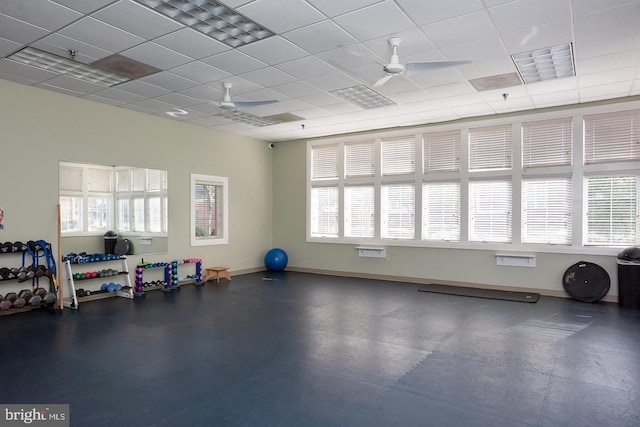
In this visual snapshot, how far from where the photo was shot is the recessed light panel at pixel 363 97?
6.07 m

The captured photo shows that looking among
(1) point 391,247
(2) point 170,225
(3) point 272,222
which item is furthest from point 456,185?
(2) point 170,225

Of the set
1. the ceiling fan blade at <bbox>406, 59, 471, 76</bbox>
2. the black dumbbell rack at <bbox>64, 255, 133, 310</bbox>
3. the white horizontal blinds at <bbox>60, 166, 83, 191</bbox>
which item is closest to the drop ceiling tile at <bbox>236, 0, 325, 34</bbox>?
the ceiling fan blade at <bbox>406, 59, 471, 76</bbox>

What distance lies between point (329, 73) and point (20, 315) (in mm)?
5279

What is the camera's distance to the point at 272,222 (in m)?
10.3

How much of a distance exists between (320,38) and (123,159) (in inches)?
173

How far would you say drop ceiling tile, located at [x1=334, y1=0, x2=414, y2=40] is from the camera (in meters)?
3.68

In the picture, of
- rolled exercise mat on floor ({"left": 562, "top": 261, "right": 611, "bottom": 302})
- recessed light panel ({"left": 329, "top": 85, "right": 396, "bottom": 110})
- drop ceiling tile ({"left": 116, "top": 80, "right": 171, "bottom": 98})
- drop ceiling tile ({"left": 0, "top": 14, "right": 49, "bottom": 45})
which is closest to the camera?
drop ceiling tile ({"left": 0, "top": 14, "right": 49, "bottom": 45})

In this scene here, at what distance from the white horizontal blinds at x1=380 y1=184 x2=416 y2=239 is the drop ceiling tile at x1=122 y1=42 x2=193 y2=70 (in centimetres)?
506

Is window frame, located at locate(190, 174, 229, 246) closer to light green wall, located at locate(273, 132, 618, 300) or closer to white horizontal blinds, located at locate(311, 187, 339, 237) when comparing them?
light green wall, located at locate(273, 132, 618, 300)

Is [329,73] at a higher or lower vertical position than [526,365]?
higher

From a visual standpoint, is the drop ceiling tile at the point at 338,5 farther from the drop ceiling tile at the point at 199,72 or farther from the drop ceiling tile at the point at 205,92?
the drop ceiling tile at the point at 205,92

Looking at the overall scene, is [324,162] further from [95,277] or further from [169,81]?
[95,277]

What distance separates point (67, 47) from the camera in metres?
4.48

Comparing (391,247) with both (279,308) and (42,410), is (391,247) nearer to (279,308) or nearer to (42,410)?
(279,308)
